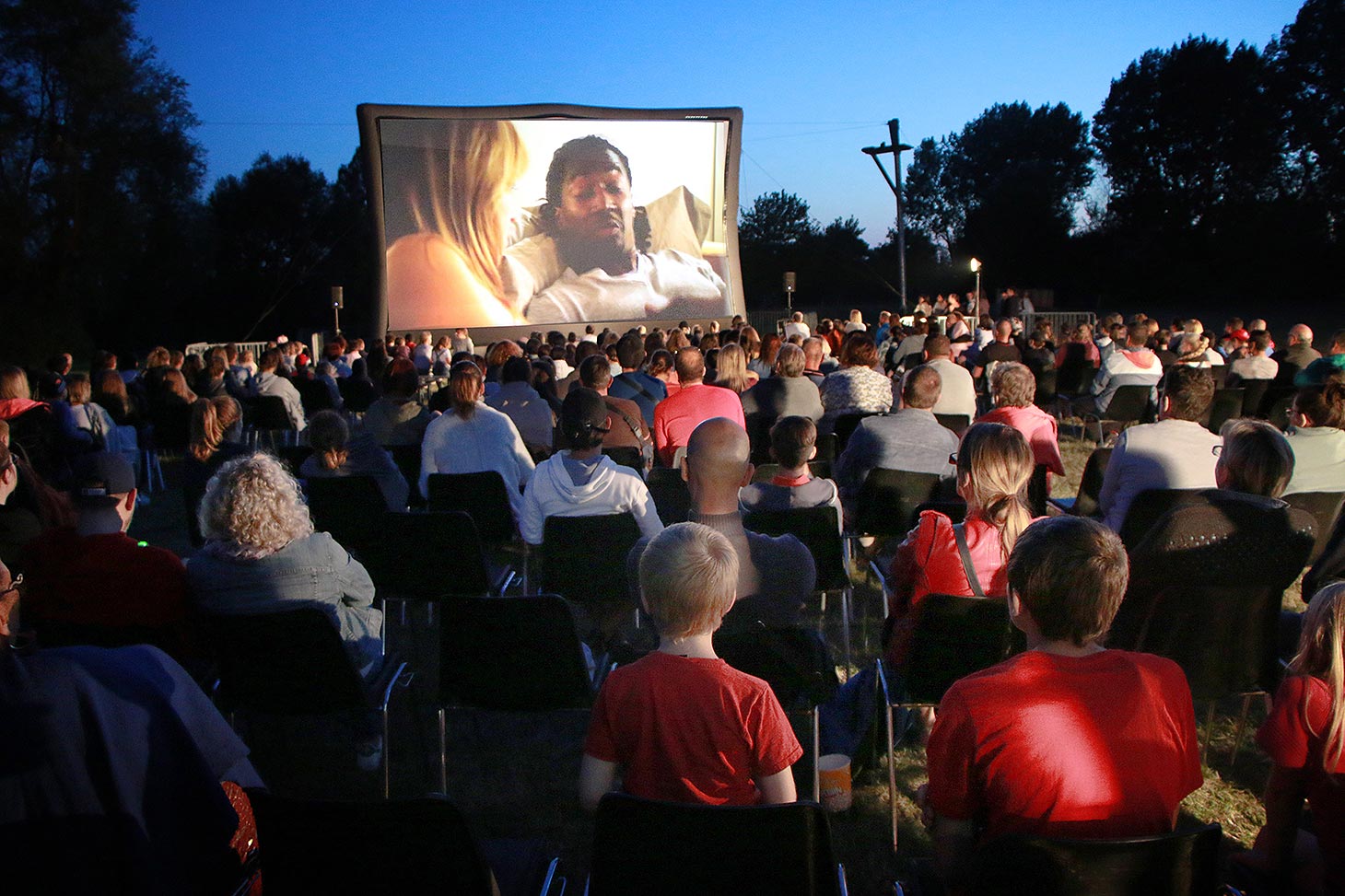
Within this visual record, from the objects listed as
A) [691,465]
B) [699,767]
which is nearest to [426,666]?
[691,465]

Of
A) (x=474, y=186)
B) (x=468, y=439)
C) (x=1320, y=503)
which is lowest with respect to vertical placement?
(x=1320, y=503)

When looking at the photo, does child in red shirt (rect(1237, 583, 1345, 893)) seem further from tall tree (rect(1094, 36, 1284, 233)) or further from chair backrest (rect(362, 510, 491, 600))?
tall tree (rect(1094, 36, 1284, 233))

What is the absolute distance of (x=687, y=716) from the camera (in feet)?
6.10

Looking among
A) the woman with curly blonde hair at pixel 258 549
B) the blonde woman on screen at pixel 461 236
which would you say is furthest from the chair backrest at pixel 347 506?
the blonde woman on screen at pixel 461 236

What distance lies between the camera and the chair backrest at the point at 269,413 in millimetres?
8438

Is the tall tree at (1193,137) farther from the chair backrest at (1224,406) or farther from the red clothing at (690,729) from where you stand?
the red clothing at (690,729)

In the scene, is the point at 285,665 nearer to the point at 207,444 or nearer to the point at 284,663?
the point at 284,663

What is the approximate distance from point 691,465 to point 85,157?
28475mm

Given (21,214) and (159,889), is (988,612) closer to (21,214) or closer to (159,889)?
(159,889)

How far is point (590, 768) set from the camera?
190 cm

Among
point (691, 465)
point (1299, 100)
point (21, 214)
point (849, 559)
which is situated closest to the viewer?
point (691, 465)

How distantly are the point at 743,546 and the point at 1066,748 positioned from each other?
136cm

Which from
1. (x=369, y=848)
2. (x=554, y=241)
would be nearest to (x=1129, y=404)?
(x=369, y=848)

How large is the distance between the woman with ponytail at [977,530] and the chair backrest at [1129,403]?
5.62m
